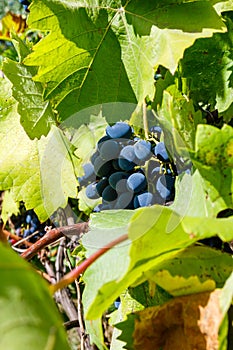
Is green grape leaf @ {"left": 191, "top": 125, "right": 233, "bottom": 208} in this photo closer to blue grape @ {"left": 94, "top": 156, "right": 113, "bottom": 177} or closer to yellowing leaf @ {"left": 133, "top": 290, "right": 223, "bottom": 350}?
yellowing leaf @ {"left": 133, "top": 290, "right": 223, "bottom": 350}

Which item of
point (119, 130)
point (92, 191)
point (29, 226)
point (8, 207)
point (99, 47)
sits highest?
point (99, 47)

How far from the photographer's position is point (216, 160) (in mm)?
671

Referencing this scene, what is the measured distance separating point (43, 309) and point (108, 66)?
0.56 m

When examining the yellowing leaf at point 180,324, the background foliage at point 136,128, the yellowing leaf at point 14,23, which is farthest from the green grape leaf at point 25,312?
the yellowing leaf at point 14,23

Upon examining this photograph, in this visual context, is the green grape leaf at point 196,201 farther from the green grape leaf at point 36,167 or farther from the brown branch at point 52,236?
the green grape leaf at point 36,167

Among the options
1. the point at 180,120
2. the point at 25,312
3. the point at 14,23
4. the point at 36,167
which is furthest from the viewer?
the point at 14,23

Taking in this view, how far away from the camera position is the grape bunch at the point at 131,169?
90 centimetres

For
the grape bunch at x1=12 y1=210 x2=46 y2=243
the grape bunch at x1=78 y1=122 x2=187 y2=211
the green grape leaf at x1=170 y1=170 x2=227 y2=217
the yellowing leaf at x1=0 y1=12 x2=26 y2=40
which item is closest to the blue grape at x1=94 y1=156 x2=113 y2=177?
the grape bunch at x1=78 y1=122 x2=187 y2=211

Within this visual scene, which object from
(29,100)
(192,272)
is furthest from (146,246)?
(29,100)

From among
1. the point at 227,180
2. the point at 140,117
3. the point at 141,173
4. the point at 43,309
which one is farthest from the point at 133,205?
the point at 43,309

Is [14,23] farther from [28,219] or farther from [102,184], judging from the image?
[102,184]

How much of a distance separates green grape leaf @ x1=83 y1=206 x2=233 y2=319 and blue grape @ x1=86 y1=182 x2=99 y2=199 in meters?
0.37

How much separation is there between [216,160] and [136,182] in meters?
0.25

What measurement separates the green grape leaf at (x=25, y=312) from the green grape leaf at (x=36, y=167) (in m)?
0.59
